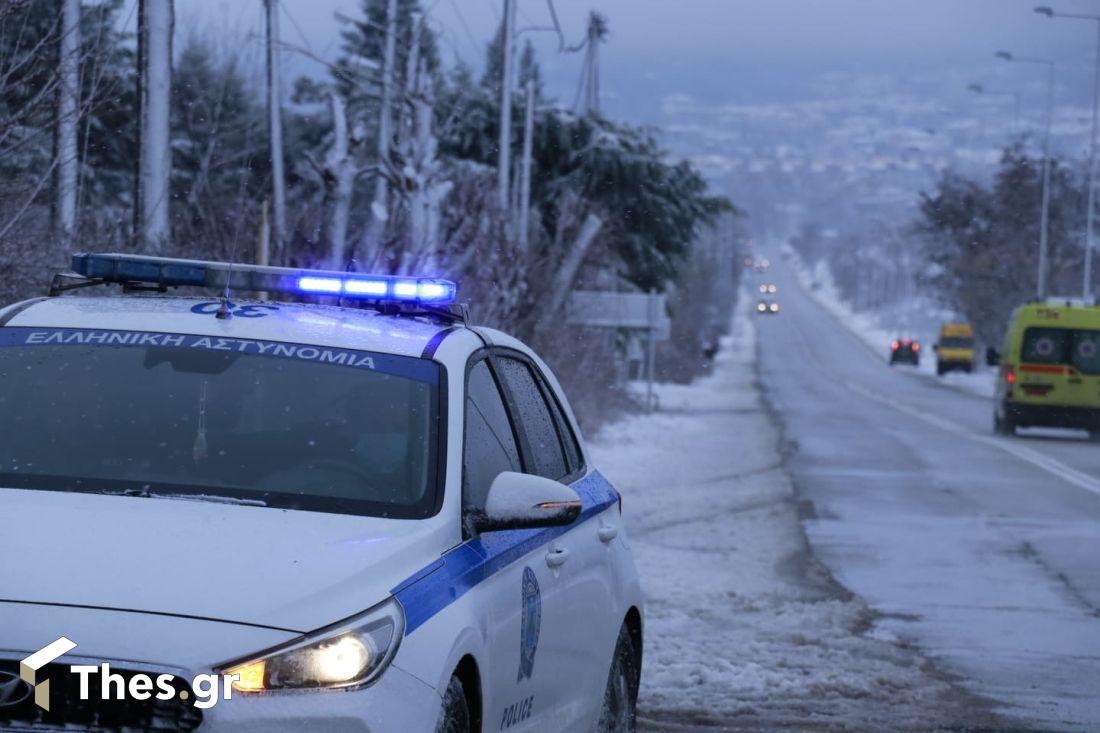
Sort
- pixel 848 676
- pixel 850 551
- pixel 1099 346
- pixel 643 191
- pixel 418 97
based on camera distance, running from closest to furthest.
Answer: pixel 848 676 → pixel 850 551 → pixel 418 97 → pixel 1099 346 → pixel 643 191

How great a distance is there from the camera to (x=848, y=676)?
9.12m

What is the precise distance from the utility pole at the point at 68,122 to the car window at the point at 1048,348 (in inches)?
885

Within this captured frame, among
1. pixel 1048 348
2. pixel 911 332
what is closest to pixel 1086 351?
pixel 1048 348

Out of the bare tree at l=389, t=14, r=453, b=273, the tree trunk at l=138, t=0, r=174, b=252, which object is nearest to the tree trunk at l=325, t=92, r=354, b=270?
the bare tree at l=389, t=14, r=453, b=273

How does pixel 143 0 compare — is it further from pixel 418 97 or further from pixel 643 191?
pixel 643 191

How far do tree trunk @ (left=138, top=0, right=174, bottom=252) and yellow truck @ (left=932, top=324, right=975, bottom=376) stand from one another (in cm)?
7320

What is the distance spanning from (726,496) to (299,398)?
52.5 ft

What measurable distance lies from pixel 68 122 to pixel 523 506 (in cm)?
797

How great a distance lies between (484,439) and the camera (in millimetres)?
5266

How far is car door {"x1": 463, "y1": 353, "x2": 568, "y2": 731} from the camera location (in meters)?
4.66

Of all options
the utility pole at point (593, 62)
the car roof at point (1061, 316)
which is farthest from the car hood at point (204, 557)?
the utility pole at point (593, 62)

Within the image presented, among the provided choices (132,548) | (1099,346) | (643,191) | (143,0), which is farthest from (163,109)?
(643,191)

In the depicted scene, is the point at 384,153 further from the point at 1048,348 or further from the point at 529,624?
the point at 529,624
